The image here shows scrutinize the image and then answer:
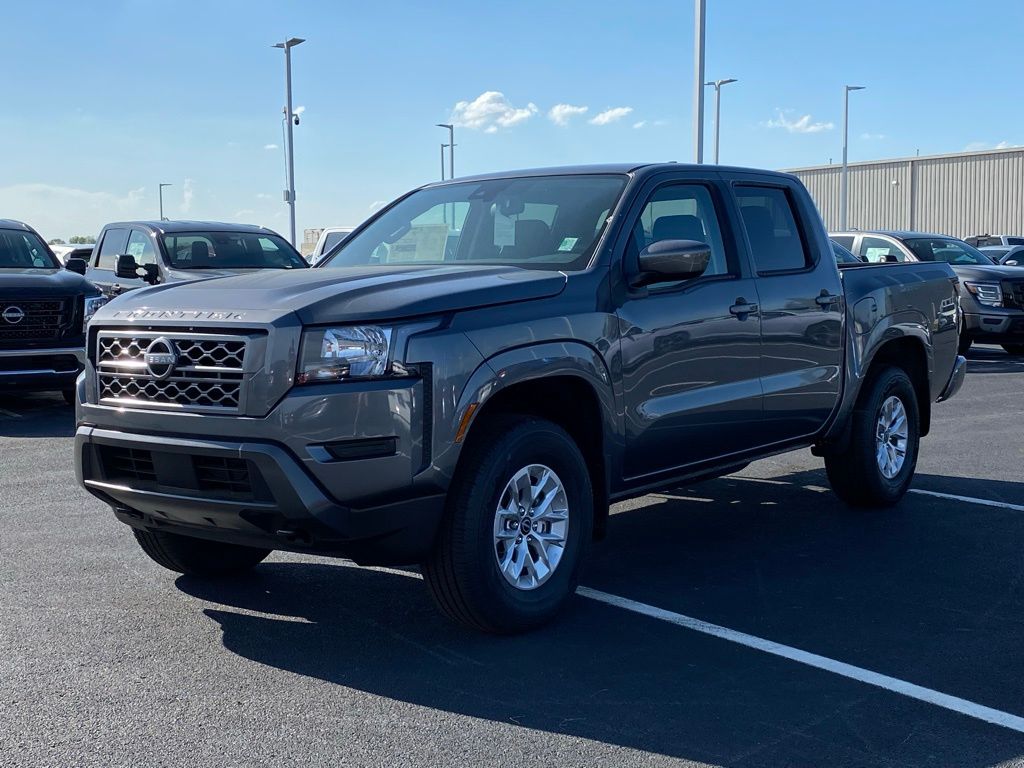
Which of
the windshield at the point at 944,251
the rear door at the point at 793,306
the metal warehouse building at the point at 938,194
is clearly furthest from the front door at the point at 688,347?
the metal warehouse building at the point at 938,194

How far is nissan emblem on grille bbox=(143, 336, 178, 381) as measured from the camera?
452cm

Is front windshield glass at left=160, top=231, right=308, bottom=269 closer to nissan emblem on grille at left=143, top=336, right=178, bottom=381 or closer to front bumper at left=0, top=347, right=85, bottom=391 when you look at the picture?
front bumper at left=0, top=347, right=85, bottom=391

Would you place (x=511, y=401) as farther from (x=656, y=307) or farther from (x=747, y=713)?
(x=747, y=713)

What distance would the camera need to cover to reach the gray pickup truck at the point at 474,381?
4.33 m

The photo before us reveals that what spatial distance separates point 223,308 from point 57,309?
7791 mm

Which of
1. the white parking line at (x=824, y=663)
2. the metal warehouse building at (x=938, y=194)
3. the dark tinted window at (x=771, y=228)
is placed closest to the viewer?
the white parking line at (x=824, y=663)

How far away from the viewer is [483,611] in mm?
4633

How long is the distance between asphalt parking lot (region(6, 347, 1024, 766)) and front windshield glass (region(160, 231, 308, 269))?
701 centimetres

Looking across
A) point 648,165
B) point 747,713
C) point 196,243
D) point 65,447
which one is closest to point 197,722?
point 747,713

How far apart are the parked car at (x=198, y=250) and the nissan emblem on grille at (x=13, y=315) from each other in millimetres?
1889

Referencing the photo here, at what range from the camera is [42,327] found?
11484mm

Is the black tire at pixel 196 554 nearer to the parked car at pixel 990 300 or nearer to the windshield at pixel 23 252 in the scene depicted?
the windshield at pixel 23 252

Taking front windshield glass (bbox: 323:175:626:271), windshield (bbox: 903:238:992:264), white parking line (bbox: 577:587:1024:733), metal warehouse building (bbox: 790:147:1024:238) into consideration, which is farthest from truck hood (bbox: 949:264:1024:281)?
metal warehouse building (bbox: 790:147:1024:238)

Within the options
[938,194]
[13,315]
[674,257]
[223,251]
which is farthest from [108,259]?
[938,194]
